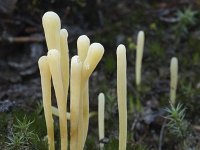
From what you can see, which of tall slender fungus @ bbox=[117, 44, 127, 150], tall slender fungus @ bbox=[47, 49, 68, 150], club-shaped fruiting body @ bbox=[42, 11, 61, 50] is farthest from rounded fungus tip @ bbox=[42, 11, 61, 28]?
tall slender fungus @ bbox=[117, 44, 127, 150]

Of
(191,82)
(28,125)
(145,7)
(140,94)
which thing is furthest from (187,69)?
(28,125)

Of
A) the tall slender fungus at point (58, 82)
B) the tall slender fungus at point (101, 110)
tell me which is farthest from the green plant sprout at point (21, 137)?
the tall slender fungus at point (101, 110)

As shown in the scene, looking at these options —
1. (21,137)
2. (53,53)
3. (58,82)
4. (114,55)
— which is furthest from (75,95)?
(114,55)

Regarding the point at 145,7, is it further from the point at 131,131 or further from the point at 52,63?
the point at 52,63

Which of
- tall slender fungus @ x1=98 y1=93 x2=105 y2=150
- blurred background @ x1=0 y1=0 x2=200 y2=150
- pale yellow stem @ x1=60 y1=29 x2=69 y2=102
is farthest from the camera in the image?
blurred background @ x1=0 y1=0 x2=200 y2=150

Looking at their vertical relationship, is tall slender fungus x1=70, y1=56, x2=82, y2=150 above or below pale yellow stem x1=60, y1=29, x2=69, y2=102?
below

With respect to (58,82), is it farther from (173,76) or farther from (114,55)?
(114,55)

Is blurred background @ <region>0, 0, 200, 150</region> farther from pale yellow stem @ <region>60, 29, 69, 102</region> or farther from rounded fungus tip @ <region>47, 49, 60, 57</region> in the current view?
rounded fungus tip @ <region>47, 49, 60, 57</region>

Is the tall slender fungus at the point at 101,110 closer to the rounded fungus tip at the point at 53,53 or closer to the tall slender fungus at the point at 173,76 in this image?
the rounded fungus tip at the point at 53,53
